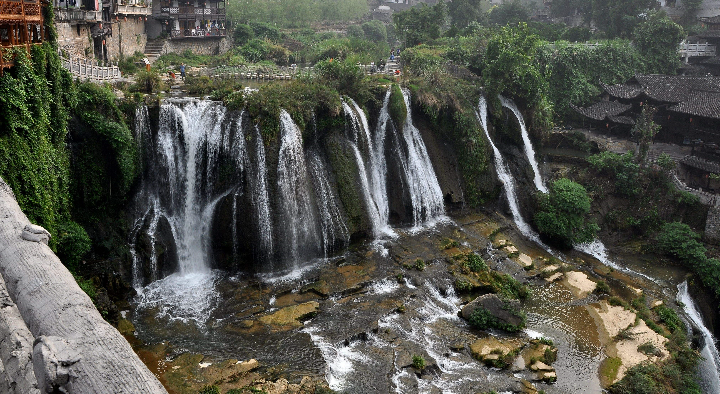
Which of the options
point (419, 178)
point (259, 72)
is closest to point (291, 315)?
point (419, 178)

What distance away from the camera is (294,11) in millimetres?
54875

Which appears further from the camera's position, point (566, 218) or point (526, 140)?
point (526, 140)

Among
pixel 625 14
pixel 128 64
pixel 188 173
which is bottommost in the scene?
pixel 188 173

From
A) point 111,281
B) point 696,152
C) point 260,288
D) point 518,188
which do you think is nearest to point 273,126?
point 260,288

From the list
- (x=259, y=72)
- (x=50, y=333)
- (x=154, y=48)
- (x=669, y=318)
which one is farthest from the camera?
(x=154, y=48)

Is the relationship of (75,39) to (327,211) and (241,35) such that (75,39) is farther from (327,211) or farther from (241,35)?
(241,35)

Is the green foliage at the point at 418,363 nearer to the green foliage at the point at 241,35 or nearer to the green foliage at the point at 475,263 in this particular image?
the green foliage at the point at 475,263

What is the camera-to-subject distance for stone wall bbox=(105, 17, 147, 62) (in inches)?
1247

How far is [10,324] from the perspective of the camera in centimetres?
797

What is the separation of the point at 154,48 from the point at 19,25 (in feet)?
65.2

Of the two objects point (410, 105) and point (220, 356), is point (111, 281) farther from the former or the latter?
point (410, 105)

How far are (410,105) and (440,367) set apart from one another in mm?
15027

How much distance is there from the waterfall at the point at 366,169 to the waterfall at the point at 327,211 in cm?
159

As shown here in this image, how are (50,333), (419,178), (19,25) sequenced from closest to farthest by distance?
1. (50,333)
2. (19,25)
3. (419,178)
